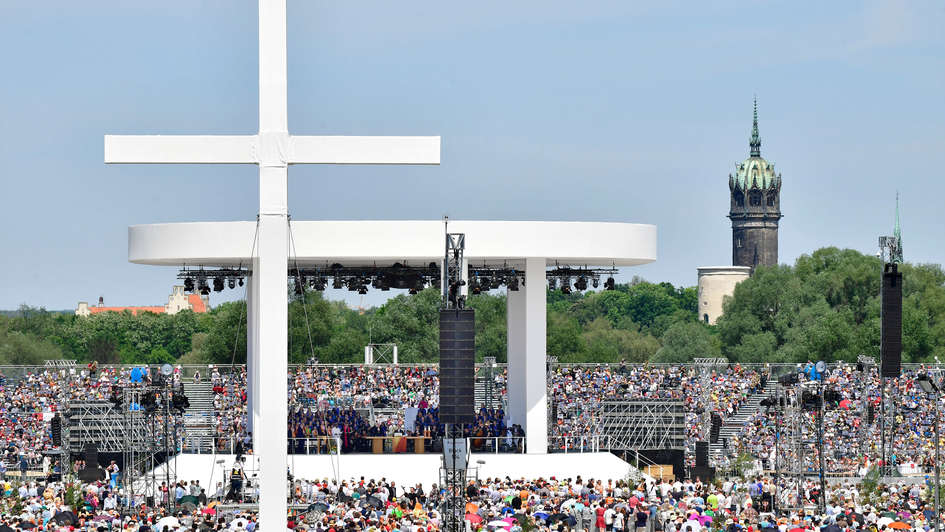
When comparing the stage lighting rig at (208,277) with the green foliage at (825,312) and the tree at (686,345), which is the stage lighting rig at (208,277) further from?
the tree at (686,345)

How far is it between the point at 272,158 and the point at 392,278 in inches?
755

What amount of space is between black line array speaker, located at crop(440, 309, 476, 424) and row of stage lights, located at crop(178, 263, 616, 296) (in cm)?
1308

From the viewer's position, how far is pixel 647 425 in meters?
38.8

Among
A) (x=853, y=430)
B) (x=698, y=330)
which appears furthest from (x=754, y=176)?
(x=853, y=430)

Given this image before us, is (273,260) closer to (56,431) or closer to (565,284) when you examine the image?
(565,284)

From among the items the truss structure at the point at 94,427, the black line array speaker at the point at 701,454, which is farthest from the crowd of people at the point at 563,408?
the truss structure at the point at 94,427

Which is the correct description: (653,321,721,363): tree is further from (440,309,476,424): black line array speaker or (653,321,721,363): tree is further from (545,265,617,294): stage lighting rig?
(440,309,476,424): black line array speaker

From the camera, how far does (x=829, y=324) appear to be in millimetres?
82750

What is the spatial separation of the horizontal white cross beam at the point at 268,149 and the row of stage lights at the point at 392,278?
1824 cm

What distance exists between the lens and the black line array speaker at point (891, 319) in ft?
115

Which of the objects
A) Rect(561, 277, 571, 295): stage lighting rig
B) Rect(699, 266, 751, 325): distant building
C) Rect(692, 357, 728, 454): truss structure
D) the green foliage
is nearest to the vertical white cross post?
Rect(561, 277, 571, 295): stage lighting rig

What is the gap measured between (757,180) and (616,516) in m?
153

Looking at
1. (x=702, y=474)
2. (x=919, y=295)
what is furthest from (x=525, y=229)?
(x=919, y=295)

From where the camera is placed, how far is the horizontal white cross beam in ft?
59.4
